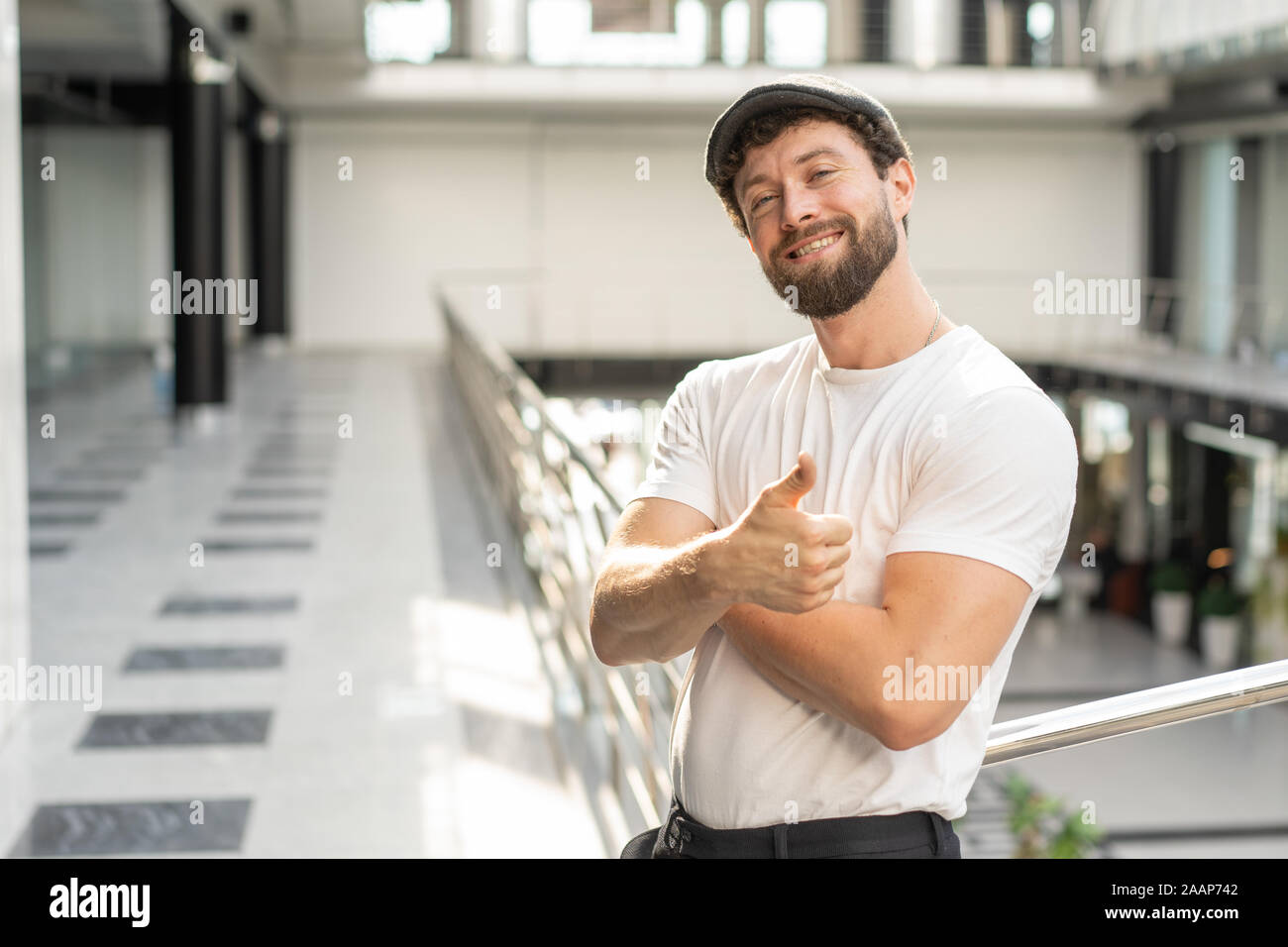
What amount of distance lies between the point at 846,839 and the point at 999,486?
14 cm

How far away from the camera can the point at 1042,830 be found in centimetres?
324

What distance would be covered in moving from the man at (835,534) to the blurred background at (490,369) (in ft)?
1.16

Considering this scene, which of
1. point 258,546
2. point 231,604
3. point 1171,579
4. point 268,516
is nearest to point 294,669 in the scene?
point 231,604

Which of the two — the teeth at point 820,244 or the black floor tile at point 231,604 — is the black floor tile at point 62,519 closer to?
the black floor tile at point 231,604

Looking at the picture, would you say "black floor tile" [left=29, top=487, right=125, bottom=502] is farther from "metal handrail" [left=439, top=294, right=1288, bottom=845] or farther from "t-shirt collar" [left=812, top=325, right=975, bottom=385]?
"t-shirt collar" [left=812, top=325, right=975, bottom=385]

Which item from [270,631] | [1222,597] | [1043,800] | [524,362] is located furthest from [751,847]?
[524,362]

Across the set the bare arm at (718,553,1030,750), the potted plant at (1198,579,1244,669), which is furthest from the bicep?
the potted plant at (1198,579,1244,669)

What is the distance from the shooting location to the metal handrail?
2.07ft

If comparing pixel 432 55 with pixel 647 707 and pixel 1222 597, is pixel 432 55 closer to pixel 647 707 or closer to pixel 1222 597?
pixel 1222 597

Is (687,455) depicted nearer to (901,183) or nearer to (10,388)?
(901,183)

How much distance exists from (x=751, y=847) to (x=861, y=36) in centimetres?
756

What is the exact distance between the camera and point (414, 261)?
24.9 ft

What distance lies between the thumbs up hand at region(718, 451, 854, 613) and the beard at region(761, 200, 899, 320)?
0.10m

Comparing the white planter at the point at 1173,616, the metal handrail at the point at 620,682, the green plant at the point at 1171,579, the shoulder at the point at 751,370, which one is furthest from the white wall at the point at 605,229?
the shoulder at the point at 751,370
